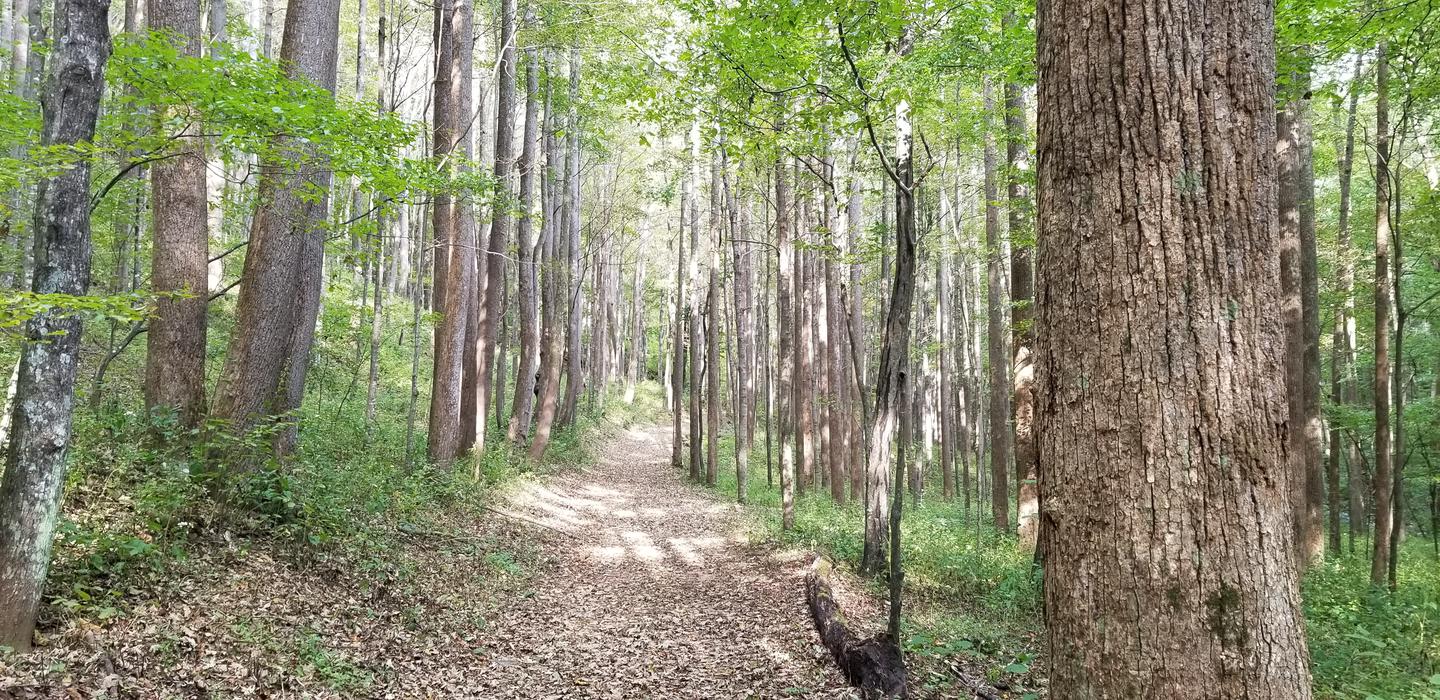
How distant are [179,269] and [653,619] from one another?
242 inches

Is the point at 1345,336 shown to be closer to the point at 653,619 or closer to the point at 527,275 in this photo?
the point at 653,619

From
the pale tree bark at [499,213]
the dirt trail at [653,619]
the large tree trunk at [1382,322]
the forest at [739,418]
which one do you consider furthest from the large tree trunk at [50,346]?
the large tree trunk at [1382,322]

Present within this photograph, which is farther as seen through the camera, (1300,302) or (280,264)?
(1300,302)

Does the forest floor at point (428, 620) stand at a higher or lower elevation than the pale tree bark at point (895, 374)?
lower

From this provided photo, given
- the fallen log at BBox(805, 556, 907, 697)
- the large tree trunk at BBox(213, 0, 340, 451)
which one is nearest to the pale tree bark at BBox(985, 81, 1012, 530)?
the fallen log at BBox(805, 556, 907, 697)

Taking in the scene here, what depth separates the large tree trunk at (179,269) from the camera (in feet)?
21.9

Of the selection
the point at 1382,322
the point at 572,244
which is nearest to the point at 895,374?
the point at 1382,322

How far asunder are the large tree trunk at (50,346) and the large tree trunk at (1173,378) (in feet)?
16.3

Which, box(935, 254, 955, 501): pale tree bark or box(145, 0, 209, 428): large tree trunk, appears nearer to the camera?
box(145, 0, 209, 428): large tree trunk

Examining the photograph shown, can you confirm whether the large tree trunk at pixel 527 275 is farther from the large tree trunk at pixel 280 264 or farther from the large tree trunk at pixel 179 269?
the large tree trunk at pixel 179 269

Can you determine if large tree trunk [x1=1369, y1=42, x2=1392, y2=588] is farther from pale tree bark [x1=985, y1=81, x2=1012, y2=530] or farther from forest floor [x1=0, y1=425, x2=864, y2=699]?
forest floor [x1=0, y1=425, x2=864, y2=699]

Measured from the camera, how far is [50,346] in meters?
3.73

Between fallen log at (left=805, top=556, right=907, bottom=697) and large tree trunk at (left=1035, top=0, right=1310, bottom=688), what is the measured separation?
3.53 m

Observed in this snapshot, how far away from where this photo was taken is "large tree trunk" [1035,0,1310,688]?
1666 millimetres
